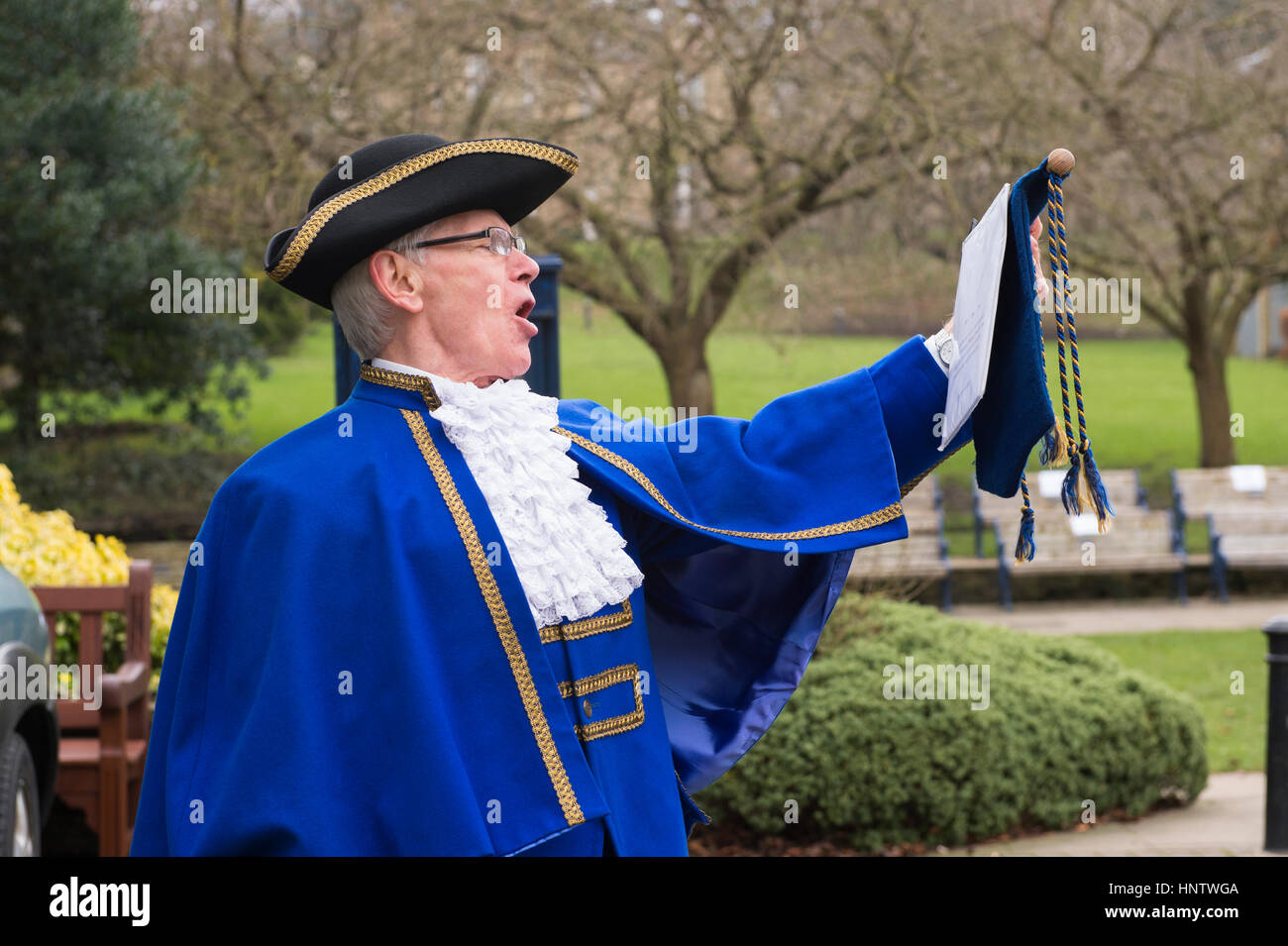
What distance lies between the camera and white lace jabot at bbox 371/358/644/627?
7.61 ft

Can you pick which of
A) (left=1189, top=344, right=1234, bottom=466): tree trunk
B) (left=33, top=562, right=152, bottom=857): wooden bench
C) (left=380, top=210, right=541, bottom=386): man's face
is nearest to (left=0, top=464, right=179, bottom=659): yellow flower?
(left=33, top=562, right=152, bottom=857): wooden bench

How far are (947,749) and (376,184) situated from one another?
13.7 feet

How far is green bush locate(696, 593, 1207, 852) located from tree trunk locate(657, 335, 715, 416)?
4.71 meters

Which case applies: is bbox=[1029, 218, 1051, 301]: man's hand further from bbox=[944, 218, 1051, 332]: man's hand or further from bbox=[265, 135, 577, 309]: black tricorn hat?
bbox=[265, 135, 577, 309]: black tricorn hat

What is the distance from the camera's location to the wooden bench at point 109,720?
504 cm

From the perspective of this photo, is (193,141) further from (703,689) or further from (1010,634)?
(703,689)

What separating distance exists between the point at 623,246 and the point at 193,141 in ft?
11.1

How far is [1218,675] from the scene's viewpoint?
29.4ft

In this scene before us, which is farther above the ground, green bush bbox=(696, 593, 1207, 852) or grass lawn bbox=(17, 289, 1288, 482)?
grass lawn bbox=(17, 289, 1288, 482)

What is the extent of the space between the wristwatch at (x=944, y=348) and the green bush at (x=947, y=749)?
338 centimetres

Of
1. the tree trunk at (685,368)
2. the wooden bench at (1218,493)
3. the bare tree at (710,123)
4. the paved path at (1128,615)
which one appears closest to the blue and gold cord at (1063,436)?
the bare tree at (710,123)

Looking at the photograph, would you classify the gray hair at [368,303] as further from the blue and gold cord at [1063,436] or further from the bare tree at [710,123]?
the bare tree at [710,123]

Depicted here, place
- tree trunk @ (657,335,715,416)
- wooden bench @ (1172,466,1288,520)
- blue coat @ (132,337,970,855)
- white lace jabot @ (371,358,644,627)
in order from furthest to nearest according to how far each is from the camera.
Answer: wooden bench @ (1172,466,1288,520) < tree trunk @ (657,335,715,416) < white lace jabot @ (371,358,644,627) < blue coat @ (132,337,970,855)

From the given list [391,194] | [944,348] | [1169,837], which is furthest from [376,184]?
[1169,837]
